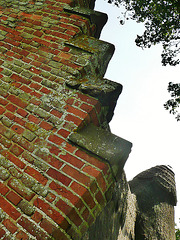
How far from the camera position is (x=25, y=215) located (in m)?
1.34

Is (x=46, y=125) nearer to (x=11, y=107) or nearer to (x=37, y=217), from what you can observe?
(x=11, y=107)

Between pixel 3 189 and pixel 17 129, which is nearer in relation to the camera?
pixel 3 189

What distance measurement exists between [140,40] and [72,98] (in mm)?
6434

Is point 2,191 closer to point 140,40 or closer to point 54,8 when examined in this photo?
point 54,8

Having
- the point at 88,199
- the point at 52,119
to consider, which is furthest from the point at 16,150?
the point at 88,199

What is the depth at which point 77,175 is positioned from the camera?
1.50 metres

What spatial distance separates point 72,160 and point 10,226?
64 centimetres

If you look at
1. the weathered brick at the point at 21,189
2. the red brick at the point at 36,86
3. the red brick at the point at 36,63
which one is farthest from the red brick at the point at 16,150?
the red brick at the point at 36,63

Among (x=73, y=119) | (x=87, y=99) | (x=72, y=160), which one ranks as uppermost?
(x=87, y=99)

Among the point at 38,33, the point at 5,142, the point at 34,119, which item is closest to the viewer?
the point at 5,142

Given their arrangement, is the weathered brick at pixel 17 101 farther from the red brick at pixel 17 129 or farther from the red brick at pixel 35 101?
the red brick at pixel 17 129

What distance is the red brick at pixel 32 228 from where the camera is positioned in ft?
4.13

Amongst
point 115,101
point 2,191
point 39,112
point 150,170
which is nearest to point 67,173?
point 2,191

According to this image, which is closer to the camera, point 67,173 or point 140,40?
point 67,173
